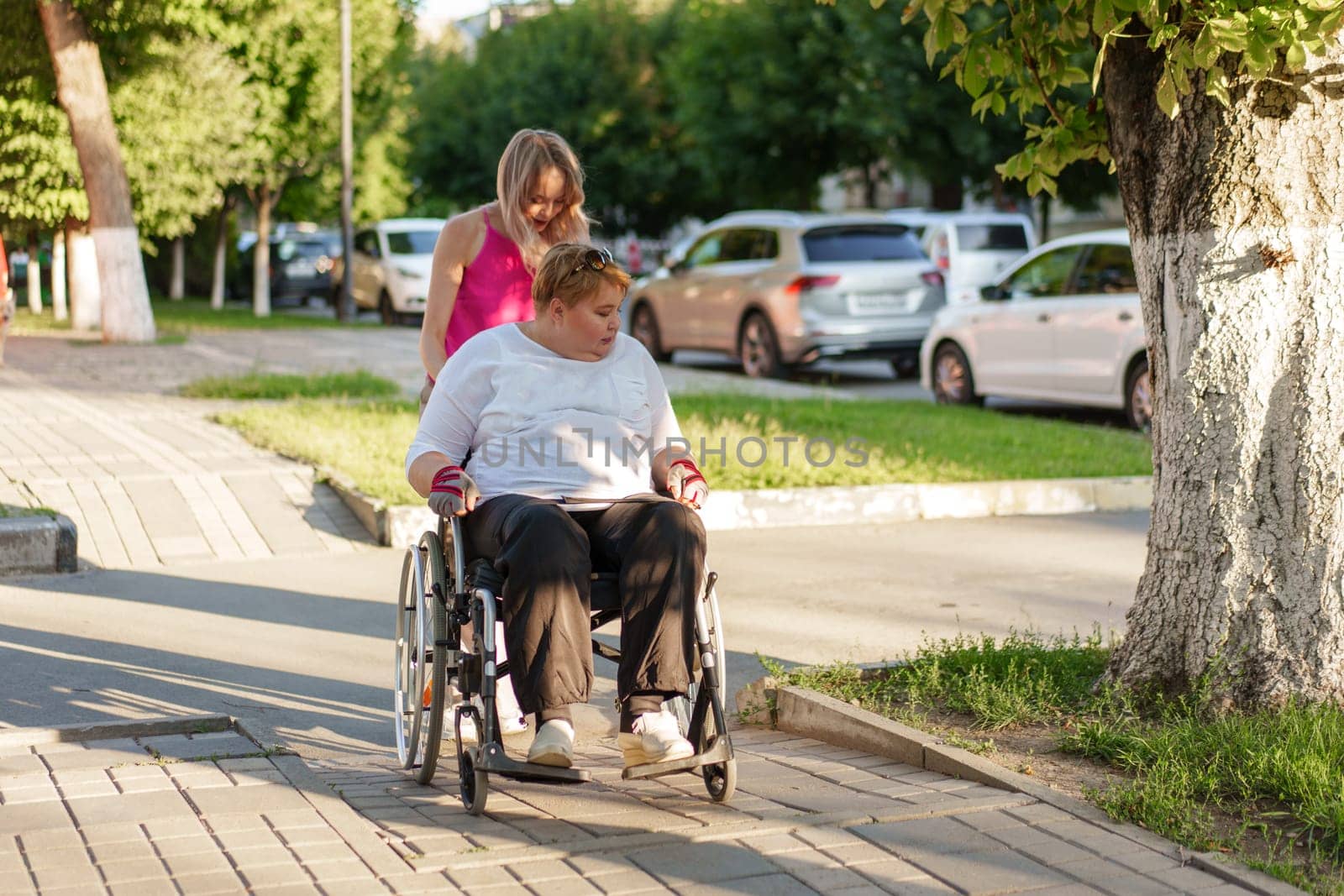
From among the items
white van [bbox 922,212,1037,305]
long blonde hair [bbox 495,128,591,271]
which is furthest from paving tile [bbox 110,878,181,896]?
white van [bbox 922,212,1037,305]

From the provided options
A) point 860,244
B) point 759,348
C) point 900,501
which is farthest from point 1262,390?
point 759,348

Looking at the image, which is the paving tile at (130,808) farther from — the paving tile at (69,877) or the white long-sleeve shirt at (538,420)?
the white long-sleeve shirt at (538,420)

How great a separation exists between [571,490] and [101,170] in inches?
697

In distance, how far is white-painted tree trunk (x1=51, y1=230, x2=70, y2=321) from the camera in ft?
103

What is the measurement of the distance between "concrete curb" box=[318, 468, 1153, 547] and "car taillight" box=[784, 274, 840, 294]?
286 inches

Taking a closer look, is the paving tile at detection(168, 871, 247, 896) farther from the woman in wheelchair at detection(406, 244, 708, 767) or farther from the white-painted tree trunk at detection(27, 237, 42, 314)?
the white-painted tree trunk at detection(27, 237, 42, 314)

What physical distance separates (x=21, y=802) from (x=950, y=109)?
29.1 m

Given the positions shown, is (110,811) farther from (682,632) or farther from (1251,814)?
(1251,814)

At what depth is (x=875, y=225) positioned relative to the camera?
18.0 m

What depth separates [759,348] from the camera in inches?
712

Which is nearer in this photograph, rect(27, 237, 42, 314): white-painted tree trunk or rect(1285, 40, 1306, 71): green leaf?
rect(1285, 40, 1306, 71): green leaf

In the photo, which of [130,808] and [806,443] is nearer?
[130,808]

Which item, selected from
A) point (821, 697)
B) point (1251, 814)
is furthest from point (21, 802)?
point (1251, 814)

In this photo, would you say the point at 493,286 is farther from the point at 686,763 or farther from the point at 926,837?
the point at 926,837
